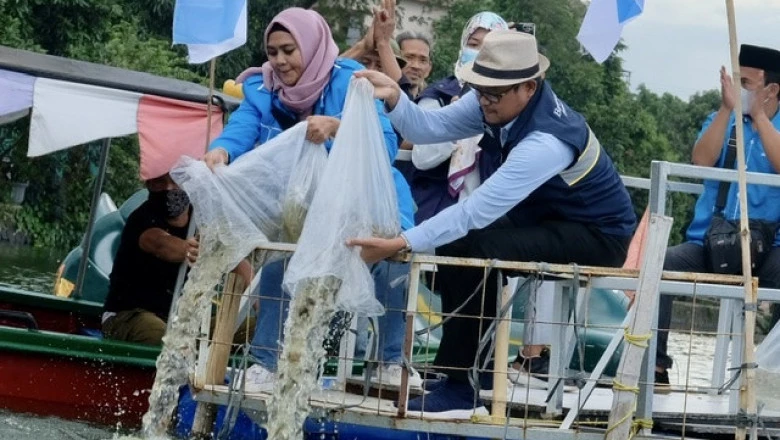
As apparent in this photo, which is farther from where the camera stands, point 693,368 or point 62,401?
point 693,368

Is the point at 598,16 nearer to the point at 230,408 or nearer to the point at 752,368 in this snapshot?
the point at 752,368

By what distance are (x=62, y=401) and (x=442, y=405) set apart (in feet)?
10.00

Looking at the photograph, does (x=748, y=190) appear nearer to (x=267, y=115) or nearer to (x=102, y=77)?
(x=267, y=115)

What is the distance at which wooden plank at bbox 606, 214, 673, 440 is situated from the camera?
6.05 metres

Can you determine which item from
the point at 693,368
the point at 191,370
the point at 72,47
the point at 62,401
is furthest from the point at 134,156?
the point at 191,370

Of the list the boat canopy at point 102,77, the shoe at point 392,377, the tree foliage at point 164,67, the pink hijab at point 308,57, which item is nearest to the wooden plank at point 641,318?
the shoe at point 392,377

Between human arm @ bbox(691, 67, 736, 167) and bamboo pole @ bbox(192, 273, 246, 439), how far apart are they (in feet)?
8.33

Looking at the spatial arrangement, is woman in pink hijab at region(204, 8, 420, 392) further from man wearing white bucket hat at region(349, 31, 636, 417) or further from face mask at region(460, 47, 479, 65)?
face mask at region(460, 47, 479, 65)

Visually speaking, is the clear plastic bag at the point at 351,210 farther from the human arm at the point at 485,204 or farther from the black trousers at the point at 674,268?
the black trousers at the point at 674,268

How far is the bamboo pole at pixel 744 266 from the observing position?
6.10m

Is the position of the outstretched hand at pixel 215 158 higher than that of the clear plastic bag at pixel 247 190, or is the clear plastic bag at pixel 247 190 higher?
the outstretched hand at pixel 215 158

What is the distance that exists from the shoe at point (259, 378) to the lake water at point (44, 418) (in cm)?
100

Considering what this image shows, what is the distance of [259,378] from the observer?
6.76 m

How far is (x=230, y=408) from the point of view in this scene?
21.1 feet
